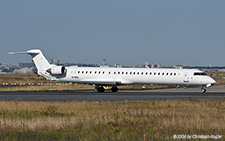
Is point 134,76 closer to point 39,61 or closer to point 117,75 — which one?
point 117,75

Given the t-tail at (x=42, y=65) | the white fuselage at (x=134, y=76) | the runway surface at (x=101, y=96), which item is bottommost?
the runway surface at (x=101, y=96)

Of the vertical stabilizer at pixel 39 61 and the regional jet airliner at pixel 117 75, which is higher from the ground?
the vertical stabilizer at pixel 39 61

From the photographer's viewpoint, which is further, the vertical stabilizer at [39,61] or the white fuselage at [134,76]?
the vertical stabilizer at [39,61]

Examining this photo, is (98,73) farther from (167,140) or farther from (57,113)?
(167,140)

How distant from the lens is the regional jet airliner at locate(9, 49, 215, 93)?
46.9 m

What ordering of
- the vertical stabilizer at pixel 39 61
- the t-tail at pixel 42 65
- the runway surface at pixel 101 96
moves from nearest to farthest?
the runway surface at pixel 101 96 < the t-tail at pixel 42 65 < the vertical stabilizer at pixel 39 61

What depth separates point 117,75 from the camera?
49594mm

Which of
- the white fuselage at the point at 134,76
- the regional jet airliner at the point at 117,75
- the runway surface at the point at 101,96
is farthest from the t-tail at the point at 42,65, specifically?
the runway surface at the point at 101,96

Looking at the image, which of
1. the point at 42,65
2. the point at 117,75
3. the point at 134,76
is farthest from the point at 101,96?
the point at 42,65

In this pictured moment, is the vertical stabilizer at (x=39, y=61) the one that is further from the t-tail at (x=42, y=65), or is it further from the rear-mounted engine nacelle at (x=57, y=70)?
the rear-mounted engine nacelle at (x=57, y=70)

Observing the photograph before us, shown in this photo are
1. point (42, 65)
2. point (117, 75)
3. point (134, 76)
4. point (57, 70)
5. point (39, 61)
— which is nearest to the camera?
point (134, 76)

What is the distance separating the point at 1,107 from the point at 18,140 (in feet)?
40.7

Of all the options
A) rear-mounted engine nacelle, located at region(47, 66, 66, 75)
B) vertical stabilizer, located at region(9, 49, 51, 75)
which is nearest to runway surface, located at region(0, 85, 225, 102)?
rear-mounted engine nacelle, located at region(47, 66, 66, 75)

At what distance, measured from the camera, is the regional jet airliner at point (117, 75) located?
1847 inches
